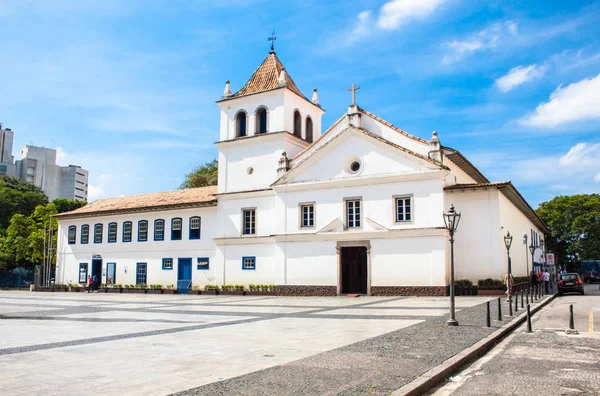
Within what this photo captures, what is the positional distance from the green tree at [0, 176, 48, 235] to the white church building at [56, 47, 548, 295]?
37.5m

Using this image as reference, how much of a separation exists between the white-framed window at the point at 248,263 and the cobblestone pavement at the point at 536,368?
72.1 feet

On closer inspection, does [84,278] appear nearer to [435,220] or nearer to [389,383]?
[435,220]

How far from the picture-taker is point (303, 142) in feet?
115

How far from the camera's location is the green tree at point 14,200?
227 feet

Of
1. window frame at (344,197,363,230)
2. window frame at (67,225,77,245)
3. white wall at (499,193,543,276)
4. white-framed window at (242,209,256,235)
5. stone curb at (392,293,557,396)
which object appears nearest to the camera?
stone curb at (392,293,557,396)

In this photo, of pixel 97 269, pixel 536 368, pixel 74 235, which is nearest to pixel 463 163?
pixel 536 368

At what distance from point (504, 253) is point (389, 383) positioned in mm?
25111

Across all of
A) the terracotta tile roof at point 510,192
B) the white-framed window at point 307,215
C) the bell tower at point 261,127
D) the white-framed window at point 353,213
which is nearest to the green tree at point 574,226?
the terracotta tile roof at point 510,192

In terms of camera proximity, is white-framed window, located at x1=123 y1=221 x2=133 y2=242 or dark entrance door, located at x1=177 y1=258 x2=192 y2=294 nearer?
dark entrance door, located at x1=177 y1=258 x2=192 y2=294

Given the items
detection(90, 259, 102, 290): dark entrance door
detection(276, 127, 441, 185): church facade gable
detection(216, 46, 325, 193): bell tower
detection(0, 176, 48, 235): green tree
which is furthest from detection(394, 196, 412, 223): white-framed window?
detection(0, 176, 48, 235): green tree

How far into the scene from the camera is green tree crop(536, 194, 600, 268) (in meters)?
65.8

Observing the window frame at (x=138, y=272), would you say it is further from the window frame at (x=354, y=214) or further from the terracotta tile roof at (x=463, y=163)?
the terracotta tile roof at (x=463, y=163)

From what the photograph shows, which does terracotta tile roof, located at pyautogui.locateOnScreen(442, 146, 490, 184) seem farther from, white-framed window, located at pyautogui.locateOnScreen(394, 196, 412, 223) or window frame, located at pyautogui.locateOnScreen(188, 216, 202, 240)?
window frame, located at pyautogui.locateOnScreen(188, 216, 202, 240)

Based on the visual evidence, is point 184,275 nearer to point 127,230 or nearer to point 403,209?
point 127,230
